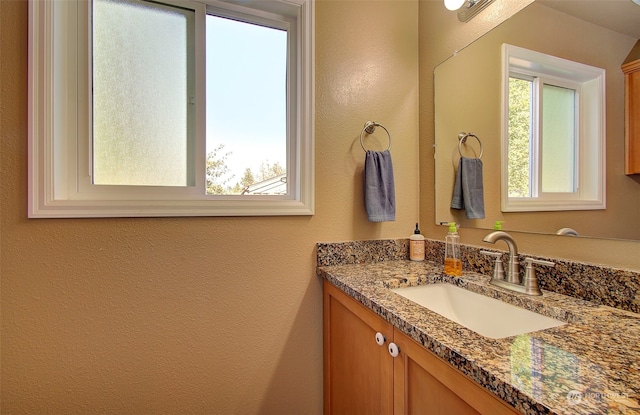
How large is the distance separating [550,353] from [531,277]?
16.0 inches

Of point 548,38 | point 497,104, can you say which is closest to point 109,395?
point 497,104

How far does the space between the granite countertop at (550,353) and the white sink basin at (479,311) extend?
0.03m

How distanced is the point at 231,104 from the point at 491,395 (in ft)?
4.24

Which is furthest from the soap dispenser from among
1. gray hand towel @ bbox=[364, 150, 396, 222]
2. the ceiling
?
the ceiling

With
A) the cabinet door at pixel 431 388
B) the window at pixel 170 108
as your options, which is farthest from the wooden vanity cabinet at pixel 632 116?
the window at pixel 170 108

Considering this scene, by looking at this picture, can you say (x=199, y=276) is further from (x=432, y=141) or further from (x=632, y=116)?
(x=632, y=116)

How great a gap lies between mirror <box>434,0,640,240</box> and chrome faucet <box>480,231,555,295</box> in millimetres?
120

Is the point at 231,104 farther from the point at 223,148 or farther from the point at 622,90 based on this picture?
the point at 622,90

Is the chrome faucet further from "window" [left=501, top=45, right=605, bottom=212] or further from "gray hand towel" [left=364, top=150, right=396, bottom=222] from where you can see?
"gray hand towel" [left=364, top=150, right=396, bottom=222]

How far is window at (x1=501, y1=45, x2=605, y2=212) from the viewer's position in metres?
0.80

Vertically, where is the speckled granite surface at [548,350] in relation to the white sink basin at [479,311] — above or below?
above

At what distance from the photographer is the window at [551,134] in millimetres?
802

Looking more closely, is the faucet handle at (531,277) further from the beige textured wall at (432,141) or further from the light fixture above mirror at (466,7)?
the light fixture above mirror at (466,7)

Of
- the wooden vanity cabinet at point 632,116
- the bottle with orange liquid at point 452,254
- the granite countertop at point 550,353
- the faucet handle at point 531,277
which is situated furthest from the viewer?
the bottle with orange liquid at point 452,254
